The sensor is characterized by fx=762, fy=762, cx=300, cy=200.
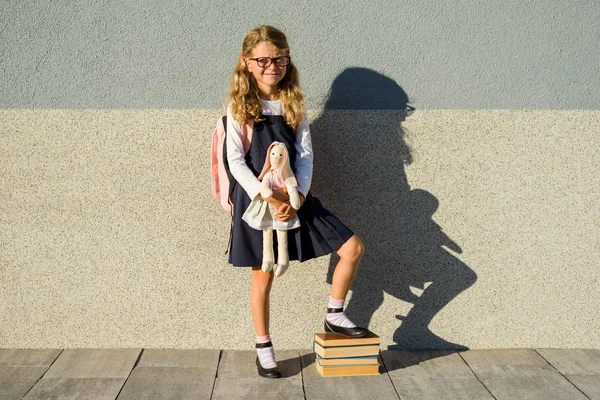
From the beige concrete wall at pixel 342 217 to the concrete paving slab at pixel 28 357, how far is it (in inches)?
2.2

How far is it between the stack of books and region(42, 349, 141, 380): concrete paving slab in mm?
1020

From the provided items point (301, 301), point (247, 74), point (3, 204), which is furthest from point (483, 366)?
point (3, 204)

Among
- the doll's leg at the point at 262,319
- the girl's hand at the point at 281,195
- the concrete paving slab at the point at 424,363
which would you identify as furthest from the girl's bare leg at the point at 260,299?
the concrete paving slab at the point at 424,363

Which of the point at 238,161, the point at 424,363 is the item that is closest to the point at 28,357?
the point at 238,161

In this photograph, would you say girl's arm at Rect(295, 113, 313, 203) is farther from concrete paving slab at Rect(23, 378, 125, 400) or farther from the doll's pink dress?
concrete paving slab at Rect(23, 378, 125, 400)

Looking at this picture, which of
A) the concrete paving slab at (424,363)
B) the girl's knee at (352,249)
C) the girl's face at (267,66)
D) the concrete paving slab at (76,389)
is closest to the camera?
the concrete paving slab at (76,389)

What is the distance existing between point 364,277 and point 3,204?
202 centimetres

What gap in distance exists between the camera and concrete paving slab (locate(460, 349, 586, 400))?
3680mm

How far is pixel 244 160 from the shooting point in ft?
12.3

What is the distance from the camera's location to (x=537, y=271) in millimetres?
4270

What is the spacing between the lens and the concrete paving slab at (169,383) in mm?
3639

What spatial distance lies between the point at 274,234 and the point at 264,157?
0.38m

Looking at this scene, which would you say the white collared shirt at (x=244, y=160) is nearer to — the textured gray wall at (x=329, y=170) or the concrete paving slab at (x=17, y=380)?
the textured gray wall at (x=329, y=170)

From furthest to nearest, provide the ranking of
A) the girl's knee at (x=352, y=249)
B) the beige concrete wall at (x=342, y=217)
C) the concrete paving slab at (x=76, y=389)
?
the beige concrete wall at (x=342, y=217) < the girl's knee at (x=352, y=249) < the concrete paving slab at (x=76, y=389)
